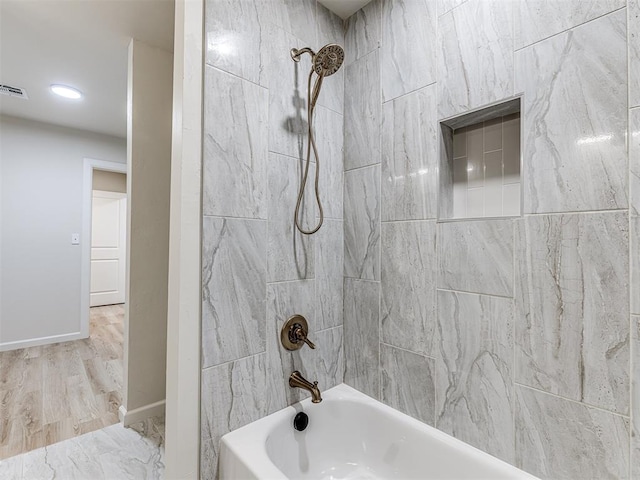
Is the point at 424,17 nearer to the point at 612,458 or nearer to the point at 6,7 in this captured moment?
the point at 612,458

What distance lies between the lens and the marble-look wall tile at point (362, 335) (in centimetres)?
151

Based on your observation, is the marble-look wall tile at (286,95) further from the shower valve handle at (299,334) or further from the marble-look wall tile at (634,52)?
the marble-look wall tile at (634,52)

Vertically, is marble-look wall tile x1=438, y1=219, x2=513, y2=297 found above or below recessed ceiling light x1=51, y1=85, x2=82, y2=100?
below

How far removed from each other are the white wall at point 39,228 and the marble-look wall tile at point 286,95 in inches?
134

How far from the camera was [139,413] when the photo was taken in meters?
2.06

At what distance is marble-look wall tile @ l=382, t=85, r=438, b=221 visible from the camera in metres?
1.31

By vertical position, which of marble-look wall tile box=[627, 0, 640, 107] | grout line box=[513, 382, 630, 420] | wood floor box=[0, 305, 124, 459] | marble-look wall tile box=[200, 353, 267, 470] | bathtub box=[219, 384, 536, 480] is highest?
marble-look wall tile box=[627, 0, 640, 107]

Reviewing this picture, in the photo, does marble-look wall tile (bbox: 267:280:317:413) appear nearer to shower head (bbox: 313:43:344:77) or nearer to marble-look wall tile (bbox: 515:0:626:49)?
shower head (bbox: 313:43:344:77)

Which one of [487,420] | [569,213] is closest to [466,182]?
[569,213]

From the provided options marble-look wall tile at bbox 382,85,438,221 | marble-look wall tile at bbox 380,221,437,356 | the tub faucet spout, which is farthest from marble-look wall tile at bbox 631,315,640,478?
the tub faucet spout

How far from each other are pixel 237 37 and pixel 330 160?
2.17 feet

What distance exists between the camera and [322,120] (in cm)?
158

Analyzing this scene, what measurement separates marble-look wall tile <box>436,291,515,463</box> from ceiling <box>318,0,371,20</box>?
1.47m

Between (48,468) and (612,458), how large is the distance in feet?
8.06
